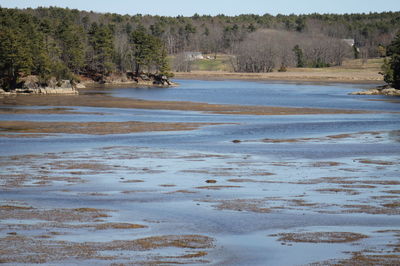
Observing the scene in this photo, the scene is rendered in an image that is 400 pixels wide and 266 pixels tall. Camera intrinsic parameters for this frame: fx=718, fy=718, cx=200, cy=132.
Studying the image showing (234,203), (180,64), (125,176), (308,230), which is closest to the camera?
(308,230)

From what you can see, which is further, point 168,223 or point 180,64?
point 180,64

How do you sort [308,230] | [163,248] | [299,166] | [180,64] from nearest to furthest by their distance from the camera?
[163,248]
[308,230]
[299,166]
[180,64]

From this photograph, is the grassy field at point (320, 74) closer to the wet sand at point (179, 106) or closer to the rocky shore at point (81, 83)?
the rocky shore at point (81, 83)

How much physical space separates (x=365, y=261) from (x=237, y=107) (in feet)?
191

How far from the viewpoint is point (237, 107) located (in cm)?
7344

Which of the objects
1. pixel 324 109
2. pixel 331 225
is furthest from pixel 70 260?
pixel 324 109

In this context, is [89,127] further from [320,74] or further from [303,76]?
[320,74]

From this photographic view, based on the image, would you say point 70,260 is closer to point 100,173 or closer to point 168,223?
point 168,223

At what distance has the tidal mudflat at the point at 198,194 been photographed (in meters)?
16.5

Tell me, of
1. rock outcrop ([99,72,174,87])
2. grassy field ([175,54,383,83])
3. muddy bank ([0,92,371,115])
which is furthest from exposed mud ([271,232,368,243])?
grassy field ([175,54,383,83])

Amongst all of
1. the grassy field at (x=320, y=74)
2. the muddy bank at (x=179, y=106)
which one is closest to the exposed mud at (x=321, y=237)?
the muddy bank at (x=179, y=106)

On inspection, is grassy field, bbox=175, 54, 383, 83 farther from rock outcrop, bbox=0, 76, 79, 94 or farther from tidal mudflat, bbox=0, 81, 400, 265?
tidal mudflat, bbox=0, 81, 400, 265

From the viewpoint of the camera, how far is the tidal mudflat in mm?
16500

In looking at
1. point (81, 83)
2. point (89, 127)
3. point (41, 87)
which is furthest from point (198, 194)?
point (81, 83)
